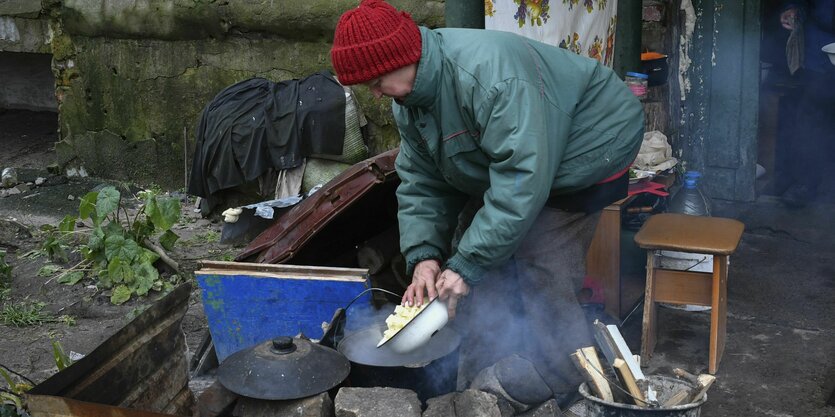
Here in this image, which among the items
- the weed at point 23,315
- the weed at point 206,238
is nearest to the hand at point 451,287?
the weed at point 23,315

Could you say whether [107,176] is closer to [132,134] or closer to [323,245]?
[132,134]

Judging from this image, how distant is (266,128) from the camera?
7309mm

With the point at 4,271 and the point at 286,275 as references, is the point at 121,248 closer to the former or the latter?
the point at 4,271

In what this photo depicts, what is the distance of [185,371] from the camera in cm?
394

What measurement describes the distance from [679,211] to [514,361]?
102 inches

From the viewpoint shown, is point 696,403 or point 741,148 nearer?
point 696,403

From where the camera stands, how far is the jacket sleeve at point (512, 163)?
3.42 metres

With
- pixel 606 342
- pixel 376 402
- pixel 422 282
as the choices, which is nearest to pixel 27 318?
pixel 422 282

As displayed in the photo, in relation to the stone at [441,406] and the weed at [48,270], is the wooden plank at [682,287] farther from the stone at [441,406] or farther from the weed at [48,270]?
the weed at [48,270]

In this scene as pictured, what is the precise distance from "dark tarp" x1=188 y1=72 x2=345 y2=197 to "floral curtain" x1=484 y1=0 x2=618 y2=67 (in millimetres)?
2337

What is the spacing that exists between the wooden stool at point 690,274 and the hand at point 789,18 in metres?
4.54

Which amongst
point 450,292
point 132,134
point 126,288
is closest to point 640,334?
point 450,292

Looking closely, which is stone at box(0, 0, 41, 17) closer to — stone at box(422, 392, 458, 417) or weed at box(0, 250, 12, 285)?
weed at box(0, 250, 12, 285)

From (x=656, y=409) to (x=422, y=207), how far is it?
1442mm
